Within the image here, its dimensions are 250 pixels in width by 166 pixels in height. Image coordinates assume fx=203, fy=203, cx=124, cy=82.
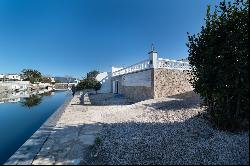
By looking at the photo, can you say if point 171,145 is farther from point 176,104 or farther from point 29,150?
point 176,104

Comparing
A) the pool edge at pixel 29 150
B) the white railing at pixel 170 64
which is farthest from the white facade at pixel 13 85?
the pool edge at pixel 29 150

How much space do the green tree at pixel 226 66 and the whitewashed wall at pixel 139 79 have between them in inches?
365

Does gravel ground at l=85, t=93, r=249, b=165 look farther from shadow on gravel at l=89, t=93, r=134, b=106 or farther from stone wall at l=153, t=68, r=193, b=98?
shadow on gravel at l=89, t=93, r=134, b=106

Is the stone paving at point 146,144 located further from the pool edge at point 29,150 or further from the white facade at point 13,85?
the white facade at point 13,85

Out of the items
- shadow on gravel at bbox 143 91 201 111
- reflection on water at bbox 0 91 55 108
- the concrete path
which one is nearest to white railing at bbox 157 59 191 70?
shadow on gravel at bbox 143 91 201 111

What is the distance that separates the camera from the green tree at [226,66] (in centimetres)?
613

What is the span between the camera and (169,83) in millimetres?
16688

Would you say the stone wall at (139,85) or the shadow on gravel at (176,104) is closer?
the shadow on gravel at (176,104)

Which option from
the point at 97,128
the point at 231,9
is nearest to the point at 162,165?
the point at 97,128

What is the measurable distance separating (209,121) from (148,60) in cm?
983

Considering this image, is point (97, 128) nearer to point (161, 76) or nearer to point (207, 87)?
point (207, 87)

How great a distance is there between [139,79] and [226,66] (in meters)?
13.0

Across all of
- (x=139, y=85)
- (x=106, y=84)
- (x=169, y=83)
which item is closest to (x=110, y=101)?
(x=139, y=85)

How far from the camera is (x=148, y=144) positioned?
634cm
